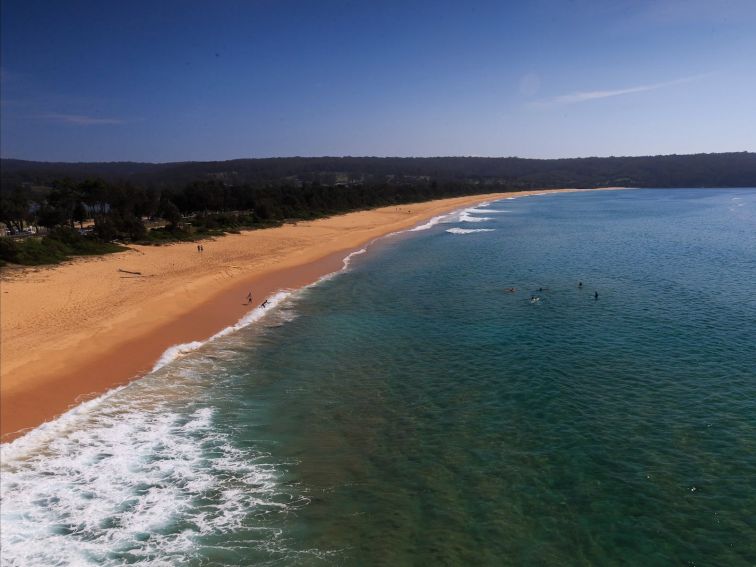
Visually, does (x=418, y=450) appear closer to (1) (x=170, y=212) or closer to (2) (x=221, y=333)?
(2) (x=221, y=333)

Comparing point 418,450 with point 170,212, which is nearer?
point 418,450

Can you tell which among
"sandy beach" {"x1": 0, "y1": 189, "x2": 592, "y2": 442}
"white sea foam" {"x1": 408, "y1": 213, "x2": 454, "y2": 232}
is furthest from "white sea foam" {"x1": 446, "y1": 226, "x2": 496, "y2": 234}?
"sandy beach" {"x1": 0, "y1": 189, "x2": 592, "y2": 442}

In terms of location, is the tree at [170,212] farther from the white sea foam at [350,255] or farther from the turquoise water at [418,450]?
the turquoise water at [418,450]

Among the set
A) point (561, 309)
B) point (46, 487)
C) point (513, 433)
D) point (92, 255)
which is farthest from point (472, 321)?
point (92, 255)

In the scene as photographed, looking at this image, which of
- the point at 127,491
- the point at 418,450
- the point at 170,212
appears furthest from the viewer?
the point at 170,212

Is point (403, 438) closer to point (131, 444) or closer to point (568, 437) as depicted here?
point (568, 437)

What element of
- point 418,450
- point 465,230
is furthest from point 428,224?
point 418,450
